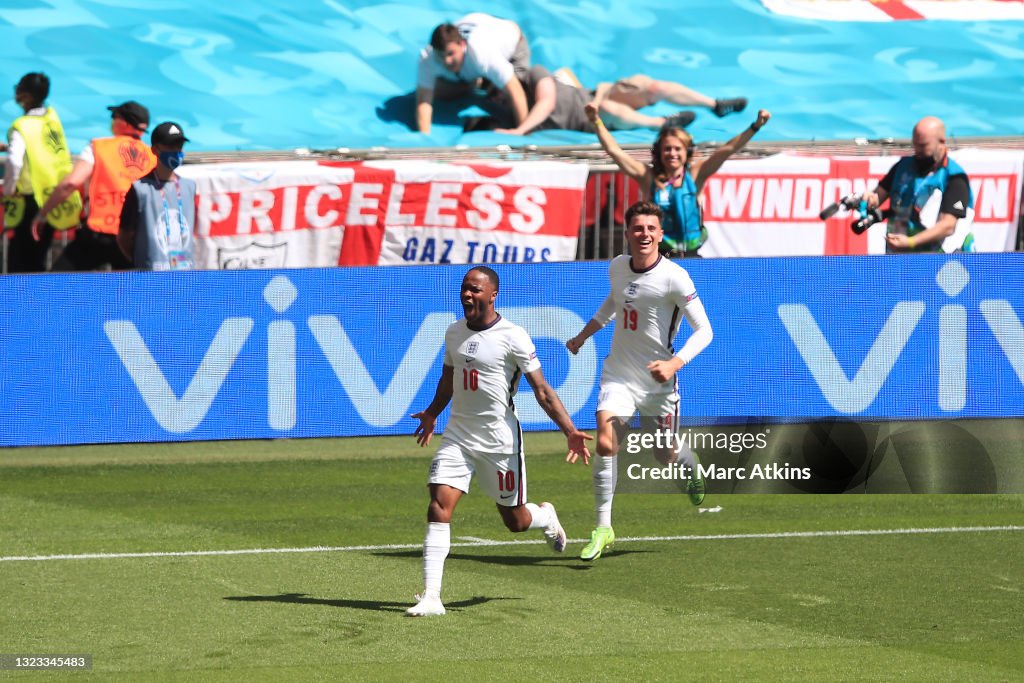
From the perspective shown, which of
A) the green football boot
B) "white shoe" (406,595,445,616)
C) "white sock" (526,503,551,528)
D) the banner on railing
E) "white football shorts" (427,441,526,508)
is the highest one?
the banner on railing

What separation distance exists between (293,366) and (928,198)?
221 inches

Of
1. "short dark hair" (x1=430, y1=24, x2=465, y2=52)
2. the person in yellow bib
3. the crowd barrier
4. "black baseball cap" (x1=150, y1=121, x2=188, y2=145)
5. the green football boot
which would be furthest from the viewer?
"short dark hair" (x1=430, y1=24, x2=465, y2=52)

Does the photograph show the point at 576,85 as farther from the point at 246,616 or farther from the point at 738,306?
the point at 246,616

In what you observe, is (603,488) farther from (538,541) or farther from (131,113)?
(131,113)

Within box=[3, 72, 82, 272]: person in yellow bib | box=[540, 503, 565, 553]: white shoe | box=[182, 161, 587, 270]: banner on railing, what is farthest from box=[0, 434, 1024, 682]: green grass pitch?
box=[182, 161, 587, 270]: banner on railing

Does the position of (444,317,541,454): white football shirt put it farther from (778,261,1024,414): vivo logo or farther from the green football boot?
(778,261,1024,414): vivo logo

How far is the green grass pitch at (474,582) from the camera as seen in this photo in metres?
8.25

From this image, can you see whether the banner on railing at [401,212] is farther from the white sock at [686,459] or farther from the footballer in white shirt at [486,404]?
the footballer in white shirt at [486,404]

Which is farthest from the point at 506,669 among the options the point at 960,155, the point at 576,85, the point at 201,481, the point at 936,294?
the point at 576,85

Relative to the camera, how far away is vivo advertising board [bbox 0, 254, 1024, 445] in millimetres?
14719

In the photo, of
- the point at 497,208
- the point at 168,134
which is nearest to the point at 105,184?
the point at 168,134

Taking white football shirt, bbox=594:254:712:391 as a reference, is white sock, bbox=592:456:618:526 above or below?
below

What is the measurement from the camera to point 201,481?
45.3 feet

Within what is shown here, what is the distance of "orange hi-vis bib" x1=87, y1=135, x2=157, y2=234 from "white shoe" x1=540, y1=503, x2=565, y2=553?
739 centimetres
